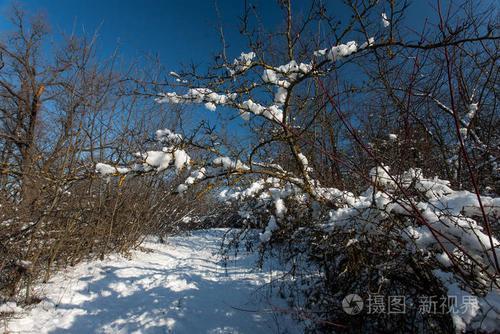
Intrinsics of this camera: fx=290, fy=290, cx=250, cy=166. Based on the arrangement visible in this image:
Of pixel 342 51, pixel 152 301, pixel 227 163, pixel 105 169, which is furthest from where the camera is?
pixel 152 301

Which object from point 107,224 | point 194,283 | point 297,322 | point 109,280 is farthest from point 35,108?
point 297,322

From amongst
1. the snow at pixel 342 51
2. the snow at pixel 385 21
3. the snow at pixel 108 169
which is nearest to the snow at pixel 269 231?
the snow at pixel 108 169

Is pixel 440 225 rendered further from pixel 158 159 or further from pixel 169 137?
pixel 169 137

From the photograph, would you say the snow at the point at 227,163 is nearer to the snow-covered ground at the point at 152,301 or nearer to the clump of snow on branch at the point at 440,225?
the clump of snow on branch at the point at 440,225

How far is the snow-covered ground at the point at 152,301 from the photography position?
133 inches

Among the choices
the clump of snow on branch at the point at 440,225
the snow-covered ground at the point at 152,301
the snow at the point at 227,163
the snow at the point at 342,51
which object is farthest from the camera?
the snow-covered ground at the point at 152,301

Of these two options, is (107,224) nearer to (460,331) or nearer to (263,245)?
(263,245)

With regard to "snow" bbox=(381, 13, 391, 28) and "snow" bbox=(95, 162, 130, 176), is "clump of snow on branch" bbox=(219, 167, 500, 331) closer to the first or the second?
"snow" bbox=(381, 13, 391, 28)

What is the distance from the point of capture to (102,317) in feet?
11.8

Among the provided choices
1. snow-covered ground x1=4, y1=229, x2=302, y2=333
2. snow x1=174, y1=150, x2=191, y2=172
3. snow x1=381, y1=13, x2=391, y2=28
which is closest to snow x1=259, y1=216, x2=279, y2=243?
snow-covered ground x1=4, y1=229, x2=302, y2=333

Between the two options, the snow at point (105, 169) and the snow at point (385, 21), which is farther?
the snow at point (105, 169)

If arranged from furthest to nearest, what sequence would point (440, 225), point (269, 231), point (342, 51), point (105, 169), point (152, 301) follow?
point (152, 301)
point (269, 231)
point (105, 169)
point (342, 51)
point (440, 225)

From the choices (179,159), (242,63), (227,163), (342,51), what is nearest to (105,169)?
(179,159)

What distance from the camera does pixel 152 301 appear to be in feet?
13.4
